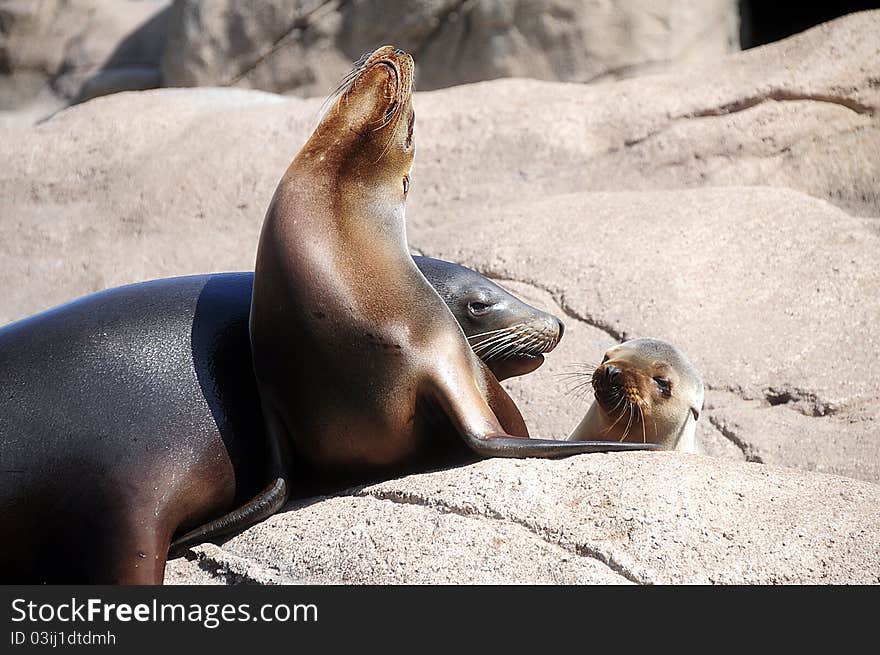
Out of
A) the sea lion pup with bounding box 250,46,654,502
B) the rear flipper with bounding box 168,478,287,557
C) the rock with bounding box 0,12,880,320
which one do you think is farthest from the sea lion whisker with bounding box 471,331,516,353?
the rock with bounding box 0,12,880,320

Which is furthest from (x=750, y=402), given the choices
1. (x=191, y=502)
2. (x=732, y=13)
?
(x=732, y=13)

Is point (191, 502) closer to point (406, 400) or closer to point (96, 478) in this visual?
point (96, 478)

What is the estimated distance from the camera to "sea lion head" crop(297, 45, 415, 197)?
11.6 feet

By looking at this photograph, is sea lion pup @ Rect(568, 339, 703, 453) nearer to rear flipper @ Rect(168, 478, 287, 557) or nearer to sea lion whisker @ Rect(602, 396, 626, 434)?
sea lion whisker @ Rect(602, 396, 626, 434)

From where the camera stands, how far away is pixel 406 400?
3426mm

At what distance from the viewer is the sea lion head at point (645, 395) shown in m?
4.40

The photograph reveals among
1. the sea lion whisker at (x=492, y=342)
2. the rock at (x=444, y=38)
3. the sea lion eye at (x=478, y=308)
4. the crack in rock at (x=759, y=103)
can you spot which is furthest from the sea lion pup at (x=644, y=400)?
the rock at (x=444, y=38)

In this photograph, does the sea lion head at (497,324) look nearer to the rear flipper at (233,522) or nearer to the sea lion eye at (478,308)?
the sea lion eye at (478,308)

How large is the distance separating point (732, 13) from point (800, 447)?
8.20 m

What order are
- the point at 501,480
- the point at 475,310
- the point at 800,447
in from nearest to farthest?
1. the point at 501,480
2. the point at 475,310
3. the point at 800,447

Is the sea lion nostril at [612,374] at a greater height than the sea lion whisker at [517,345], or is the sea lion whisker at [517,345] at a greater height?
the sea lion whisker at [517,345]

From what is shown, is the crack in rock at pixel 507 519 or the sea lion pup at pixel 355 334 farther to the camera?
the sea lion pup at pixel 355 334

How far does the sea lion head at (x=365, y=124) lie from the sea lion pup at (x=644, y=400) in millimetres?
1352

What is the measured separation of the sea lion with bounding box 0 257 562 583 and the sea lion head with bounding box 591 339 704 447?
1.44m
